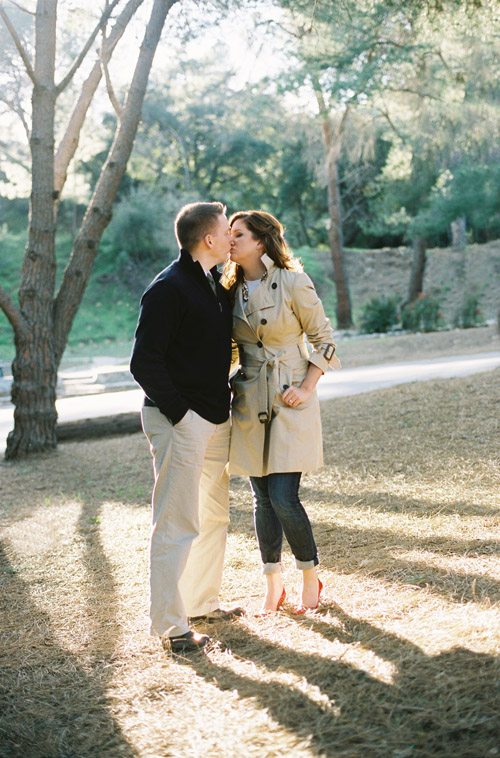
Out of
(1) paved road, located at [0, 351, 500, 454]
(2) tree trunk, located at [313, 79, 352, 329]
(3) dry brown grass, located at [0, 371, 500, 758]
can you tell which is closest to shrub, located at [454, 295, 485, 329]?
(2) tree trunk, located at [313, 79, 352, 329]

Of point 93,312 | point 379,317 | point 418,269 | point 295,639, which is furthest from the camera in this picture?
point 93,312

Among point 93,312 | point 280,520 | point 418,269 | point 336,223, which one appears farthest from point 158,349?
point 93,312

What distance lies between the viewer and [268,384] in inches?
127

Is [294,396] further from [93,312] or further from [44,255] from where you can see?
[93,312]

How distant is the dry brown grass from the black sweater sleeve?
3.41 ft

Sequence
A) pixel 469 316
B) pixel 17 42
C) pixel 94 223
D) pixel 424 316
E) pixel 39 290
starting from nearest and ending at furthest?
pixel 17 42 < pixel 39 290 < pixel 94 223 < pixel 469 316 < pixel 424 316

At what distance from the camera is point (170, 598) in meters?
3.10

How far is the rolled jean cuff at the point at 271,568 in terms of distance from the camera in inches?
133

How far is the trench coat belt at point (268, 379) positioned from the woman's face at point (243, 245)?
43 centimetres

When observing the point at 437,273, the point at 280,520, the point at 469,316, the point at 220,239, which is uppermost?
the point at 437,273

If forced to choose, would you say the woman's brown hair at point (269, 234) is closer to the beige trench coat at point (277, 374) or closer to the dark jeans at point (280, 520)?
the beige trench coat at point (277, 374)

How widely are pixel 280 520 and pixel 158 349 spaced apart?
0.90 metres

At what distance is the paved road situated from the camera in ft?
32.9

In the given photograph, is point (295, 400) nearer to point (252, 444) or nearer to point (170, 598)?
point (252, 444)
